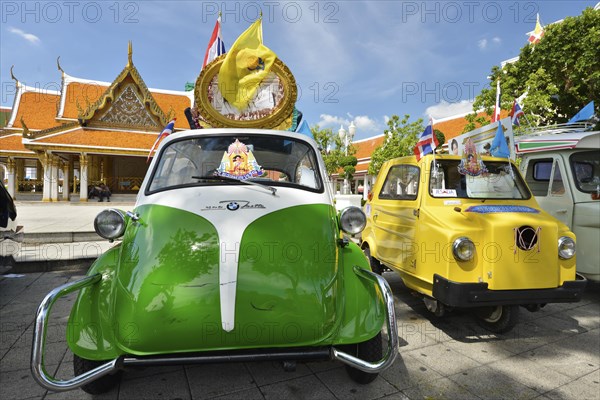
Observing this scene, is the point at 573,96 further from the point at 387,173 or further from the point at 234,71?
the point at 234,71

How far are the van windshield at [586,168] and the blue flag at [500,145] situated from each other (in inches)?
56.7

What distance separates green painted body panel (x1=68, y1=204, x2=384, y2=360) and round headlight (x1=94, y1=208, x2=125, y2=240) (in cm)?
20

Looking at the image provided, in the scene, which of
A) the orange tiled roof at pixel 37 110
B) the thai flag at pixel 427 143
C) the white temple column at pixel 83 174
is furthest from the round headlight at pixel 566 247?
the orange tiled roof at pixel 37 110

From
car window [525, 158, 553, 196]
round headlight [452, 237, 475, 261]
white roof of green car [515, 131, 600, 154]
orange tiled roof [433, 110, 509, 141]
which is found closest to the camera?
round headlight [452, 237, 475, 261]

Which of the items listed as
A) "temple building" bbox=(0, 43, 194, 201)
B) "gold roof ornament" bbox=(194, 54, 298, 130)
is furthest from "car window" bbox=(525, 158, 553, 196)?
"temple building" bbox=(0, 43, 194, 201)

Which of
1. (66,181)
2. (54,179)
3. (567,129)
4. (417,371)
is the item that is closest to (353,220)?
(417,371)

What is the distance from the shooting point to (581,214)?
4352 mm

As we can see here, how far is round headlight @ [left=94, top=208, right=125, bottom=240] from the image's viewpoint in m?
2.46

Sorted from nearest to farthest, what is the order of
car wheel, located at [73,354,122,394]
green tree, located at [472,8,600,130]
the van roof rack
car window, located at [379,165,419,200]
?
1. car wheel, located at [73,354,122,394]
2. car window, located at [379,165,419,200]
3. the van roof rack
4. green tree, located at [472,8,600,130]

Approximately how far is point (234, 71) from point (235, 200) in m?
3.19

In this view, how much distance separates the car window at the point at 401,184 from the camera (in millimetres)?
4156

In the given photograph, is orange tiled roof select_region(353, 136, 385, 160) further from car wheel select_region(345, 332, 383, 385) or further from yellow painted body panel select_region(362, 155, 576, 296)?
car wheel select_region(345, 332, 383, 385)

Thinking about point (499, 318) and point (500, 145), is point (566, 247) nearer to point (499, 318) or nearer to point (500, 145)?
point (499, 318)

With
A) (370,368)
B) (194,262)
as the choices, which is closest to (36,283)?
(194,262)
